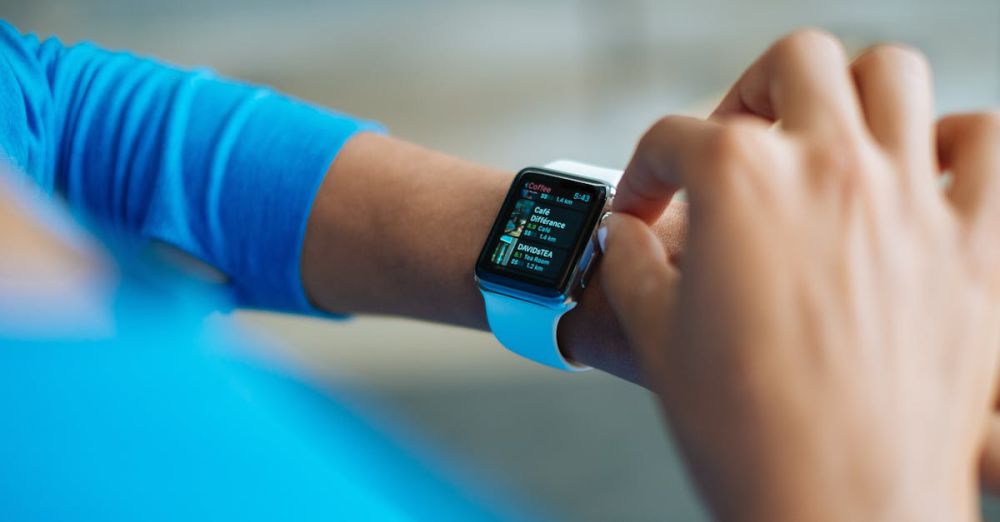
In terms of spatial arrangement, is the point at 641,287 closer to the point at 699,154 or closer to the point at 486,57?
the point at 699,154

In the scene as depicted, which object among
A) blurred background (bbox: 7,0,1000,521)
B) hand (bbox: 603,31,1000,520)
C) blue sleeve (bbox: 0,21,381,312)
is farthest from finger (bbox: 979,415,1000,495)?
blurred background (bbox: 7,0,1000,521)

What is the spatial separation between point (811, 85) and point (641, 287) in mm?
156

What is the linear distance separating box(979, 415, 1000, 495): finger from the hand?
3 centimetres

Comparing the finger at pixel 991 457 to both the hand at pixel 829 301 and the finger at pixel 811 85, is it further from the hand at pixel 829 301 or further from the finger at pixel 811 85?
the finger at pixel 811 85

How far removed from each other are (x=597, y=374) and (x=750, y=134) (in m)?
1.36

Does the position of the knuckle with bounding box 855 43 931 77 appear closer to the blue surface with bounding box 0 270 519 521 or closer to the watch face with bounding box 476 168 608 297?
the watch face with bounding box 476 168 608 297

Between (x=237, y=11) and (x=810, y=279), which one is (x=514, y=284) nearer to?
(x=810, y=279)

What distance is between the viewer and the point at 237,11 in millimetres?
2609

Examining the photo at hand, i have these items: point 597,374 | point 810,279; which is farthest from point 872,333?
point 597,374

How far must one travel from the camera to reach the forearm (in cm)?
88

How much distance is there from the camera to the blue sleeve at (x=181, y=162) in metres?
0.89

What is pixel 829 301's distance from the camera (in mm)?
482

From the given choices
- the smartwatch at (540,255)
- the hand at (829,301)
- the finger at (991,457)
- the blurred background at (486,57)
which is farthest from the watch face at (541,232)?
the blurred background at (486,57)

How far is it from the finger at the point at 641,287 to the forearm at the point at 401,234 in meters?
0.26
